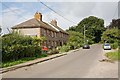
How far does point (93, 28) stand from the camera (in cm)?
10838

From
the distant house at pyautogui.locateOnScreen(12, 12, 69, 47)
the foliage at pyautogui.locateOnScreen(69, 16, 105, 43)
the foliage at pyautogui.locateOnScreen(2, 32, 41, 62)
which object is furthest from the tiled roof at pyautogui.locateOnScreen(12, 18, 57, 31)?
the foliage at pyautogui.locateOnScreen(69, 16, 105, 43)

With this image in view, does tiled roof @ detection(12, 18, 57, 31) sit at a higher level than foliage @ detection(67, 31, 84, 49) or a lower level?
higher

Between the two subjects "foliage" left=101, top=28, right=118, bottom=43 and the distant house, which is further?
"foliage" left=101, top=28, right=118, bottom=43

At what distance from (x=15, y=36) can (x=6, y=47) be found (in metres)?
3.67

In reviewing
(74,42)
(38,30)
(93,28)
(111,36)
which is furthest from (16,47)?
(93,28)

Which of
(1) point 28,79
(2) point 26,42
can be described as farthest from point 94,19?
(1) point 28,79

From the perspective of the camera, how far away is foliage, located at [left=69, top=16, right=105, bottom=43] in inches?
4239

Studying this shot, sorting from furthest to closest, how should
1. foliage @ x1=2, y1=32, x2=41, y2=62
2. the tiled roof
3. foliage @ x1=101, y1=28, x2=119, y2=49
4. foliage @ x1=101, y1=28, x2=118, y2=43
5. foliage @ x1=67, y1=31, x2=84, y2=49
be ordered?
foliage @ x1=101, y1=28, x2=118, y2=43
foliage @ x1=101, y1=28, x2=119, y2=49
foliage @ x1=67, y1=31, x2=84, y2=49
the tiled roof
foliage @ x1=2, y1=32, x2=41, y2=62

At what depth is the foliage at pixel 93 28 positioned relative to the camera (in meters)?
108

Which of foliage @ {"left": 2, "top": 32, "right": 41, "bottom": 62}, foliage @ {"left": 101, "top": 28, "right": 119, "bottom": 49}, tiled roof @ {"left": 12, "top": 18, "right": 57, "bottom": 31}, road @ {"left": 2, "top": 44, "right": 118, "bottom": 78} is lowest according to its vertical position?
road @ {"left": 2, "top": 44, "right": 118, "bottom": 78}

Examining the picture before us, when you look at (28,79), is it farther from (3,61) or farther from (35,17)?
(35,17)

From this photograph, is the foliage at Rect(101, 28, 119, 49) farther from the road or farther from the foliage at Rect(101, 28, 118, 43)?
the road

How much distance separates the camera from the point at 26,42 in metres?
26.9

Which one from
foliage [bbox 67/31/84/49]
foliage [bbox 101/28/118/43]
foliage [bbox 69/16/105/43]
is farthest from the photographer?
foliage [bbox 69/16/105/43]
